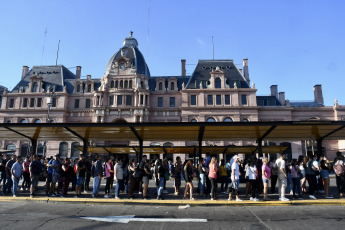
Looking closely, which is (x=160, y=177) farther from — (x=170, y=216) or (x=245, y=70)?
(x=245, y=70)

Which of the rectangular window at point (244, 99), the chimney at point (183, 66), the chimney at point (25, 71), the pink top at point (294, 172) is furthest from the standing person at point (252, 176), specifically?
the chimney at point (25, 71)

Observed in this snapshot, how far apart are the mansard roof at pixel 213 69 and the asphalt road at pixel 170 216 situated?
39132 mm

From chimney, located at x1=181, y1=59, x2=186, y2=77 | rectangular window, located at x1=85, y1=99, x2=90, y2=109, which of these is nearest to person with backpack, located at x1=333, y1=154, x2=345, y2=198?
chimney, located at x1=181, y1=59, x2=186, y2=77

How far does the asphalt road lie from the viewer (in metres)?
7.25

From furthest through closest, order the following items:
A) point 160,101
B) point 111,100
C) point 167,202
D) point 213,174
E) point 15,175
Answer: point 160,101 < point 111,100 < point 15,175 < point 213,174 < point 167,202

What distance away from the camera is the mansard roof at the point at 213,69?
4794 centimetres

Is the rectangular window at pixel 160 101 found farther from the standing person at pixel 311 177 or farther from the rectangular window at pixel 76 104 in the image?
the standing person at pixel 311 177

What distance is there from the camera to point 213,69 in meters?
49.2

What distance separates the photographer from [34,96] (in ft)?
162

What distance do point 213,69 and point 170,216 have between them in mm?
43372

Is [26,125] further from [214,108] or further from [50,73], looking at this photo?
[50,73]

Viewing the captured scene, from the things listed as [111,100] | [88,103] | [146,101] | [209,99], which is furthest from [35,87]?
[209,99]

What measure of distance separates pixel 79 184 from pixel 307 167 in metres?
11.6

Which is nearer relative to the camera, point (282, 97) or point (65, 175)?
point (65, 175)
